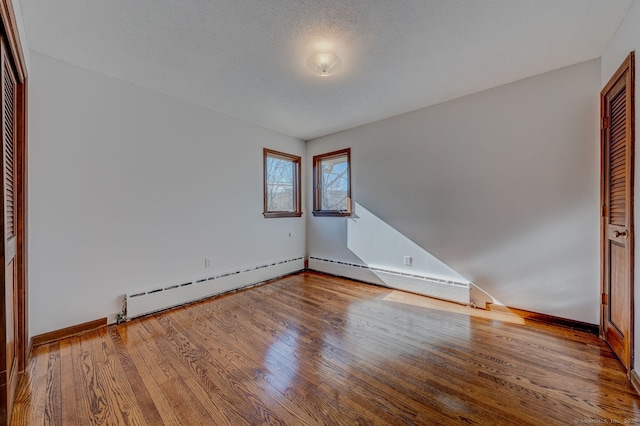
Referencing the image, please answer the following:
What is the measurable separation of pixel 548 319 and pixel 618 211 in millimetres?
1192

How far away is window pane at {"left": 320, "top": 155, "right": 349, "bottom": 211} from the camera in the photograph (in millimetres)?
4195

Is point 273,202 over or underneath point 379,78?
underneath

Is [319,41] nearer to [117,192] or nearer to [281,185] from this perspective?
[117,192]

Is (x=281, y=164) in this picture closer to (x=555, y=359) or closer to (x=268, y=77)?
(x=268, y=77)

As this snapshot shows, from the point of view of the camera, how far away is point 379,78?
255 cm

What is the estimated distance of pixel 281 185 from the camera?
4367 millimetres

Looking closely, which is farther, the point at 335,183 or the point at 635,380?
the point at 335,183

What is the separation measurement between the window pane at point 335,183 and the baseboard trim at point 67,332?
128 inches

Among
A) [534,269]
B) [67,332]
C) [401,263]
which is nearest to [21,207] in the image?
[67,332]

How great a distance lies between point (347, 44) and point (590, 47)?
201cm

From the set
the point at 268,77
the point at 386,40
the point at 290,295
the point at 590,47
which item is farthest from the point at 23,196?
the point at 590,47

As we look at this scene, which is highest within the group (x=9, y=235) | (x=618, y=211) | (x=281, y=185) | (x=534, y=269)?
(x=281, y=185)

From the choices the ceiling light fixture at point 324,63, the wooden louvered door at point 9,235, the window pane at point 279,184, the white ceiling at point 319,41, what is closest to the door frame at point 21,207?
the wooden louvered door at point 9,235

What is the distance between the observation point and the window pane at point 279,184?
13.6 feet
